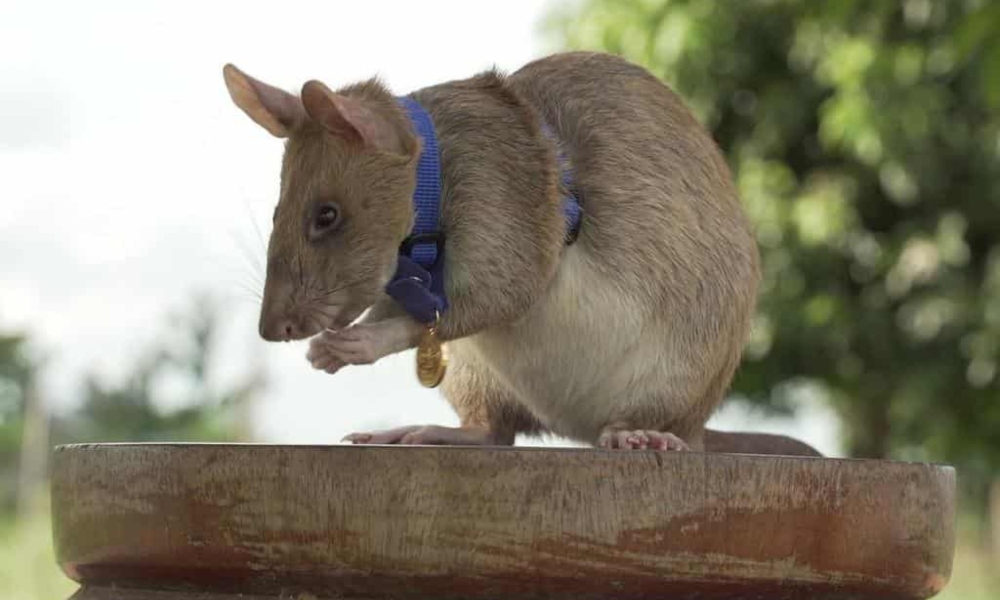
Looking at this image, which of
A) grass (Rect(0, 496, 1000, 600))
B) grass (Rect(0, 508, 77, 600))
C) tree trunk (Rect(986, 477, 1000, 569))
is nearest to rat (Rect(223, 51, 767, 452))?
grass (Rect(0, 496, 1000, 600))

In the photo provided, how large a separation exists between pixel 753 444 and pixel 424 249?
0.77 meters

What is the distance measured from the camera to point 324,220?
7.45 ft

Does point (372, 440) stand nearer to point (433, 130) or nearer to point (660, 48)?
point (433, 130)

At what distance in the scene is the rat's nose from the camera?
2221 millimetres

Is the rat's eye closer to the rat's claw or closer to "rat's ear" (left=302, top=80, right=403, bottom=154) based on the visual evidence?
"rat's ear" (left=302, top=80, right=403, bottom=154)

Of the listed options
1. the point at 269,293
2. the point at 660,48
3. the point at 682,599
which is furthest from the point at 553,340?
the point at 660,48

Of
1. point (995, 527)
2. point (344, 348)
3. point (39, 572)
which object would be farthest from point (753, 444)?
point (995, 527)

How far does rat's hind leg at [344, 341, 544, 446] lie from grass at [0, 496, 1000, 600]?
591 cm

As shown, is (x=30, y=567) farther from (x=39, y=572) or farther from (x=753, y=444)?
(x=753, y=444)

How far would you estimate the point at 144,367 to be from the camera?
988 centimetres

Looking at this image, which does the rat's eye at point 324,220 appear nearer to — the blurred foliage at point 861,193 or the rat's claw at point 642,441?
the rat's claw at point 642,441

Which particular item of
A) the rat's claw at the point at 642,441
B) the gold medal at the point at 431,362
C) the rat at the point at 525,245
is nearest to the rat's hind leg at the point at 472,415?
the rat at the point at 525,245

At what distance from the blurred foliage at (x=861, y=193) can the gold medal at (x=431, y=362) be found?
8923mm

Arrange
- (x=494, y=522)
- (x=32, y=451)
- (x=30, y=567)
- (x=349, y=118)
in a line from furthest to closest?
(x=32, y=451) < (x=30, y=567) < (x=349, y=118) < (x=494, y=522)
